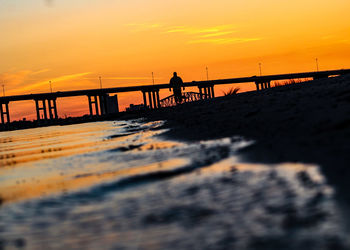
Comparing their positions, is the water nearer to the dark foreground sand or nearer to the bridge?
the dark foreground sand

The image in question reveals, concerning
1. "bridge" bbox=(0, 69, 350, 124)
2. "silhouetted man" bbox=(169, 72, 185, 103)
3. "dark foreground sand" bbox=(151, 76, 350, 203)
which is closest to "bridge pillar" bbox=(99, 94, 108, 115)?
"bridge" bbox=(0, 69, 350, 124)

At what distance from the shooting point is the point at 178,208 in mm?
4422

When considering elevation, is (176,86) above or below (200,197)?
above

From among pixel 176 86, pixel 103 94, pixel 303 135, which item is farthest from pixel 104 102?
pixel 303 135

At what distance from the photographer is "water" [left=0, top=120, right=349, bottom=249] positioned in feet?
11.0

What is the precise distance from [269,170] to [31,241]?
306 cm

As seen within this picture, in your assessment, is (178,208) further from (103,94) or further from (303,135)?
(103,94)

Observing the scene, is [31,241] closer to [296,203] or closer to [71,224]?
[71,224]

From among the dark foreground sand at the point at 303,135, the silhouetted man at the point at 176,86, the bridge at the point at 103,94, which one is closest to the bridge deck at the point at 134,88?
the bridge at the point at 103,94

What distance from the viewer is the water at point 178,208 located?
337 centimetres

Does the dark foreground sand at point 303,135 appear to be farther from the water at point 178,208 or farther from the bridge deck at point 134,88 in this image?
the bridge deck at point 134,88

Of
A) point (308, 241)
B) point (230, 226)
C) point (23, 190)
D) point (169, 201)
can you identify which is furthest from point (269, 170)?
point (23, 190)

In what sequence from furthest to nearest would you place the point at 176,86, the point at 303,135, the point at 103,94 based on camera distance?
the point at 103,94
the point at 176,86
the point at 303,135

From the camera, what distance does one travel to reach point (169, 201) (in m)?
4.79
